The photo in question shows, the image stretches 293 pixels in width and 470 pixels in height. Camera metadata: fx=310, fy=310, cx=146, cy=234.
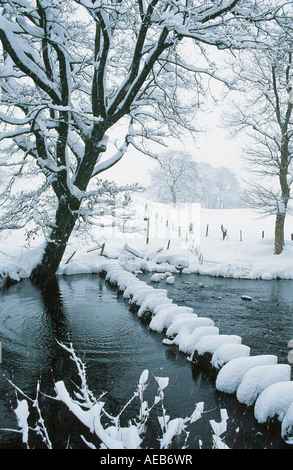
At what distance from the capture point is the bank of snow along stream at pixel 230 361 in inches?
154

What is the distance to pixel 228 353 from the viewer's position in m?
5.06

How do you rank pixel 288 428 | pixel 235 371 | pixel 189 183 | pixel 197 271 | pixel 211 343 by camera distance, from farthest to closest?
pixel 189 183, pixel 197 271, pixel 211 343, pixel 235 371, pixel 288 428

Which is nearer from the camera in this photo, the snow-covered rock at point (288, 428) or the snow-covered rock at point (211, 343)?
the snow-covered rock at point (288, 428)

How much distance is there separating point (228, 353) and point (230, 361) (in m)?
0.30

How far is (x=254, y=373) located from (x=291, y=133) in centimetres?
1739

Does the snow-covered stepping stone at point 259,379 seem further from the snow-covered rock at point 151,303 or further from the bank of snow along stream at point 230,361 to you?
the snow-covered rock at point 151,303

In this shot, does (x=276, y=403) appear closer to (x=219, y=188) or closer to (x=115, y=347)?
(x=115, y=347)

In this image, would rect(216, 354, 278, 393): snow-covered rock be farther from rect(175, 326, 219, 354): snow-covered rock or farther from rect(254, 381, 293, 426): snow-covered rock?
rect(175, 326, 219, 354): snow-covered rock

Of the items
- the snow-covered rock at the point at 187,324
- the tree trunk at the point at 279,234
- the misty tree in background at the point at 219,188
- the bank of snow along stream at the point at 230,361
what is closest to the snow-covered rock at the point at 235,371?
the bank of snow along stream at the point at 230,361

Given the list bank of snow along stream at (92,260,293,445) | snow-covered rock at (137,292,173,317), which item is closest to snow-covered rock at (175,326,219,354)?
bank of snow along stream at (92,260,293,445)

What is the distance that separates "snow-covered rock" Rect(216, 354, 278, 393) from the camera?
4578 millimetres

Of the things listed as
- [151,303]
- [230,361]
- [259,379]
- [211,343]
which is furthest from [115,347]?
[259,379]
